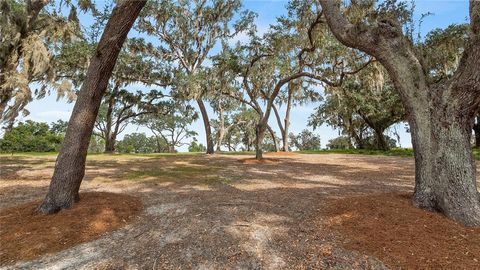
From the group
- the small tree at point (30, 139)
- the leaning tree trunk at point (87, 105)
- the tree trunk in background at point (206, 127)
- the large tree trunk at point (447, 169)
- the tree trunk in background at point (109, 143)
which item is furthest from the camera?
the small tree at point (30, 139)

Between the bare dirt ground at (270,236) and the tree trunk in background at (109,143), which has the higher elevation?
the tree trunk in background at (109,143)

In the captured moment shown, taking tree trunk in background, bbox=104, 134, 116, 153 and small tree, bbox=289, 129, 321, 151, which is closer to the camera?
tree trunk in background, bbox=104, 134, 116, 153

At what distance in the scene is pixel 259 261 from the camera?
325 cm

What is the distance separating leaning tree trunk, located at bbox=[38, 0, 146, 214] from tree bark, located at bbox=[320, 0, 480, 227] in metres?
4.48

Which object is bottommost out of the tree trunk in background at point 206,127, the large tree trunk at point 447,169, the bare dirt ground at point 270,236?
the bare dirt ground at point 270,236

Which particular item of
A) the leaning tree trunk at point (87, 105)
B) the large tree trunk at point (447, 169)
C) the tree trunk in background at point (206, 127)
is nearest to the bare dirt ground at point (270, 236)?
the large tree trunk at point (447, 169)

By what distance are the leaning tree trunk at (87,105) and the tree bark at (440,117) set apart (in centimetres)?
448

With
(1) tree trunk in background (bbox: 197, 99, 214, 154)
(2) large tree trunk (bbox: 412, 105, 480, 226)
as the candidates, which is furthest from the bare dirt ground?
(1) tree trunk in background (bbox: 197, 99, 214, 154)

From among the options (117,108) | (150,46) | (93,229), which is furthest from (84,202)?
(117,108)

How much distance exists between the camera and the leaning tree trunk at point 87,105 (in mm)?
5020

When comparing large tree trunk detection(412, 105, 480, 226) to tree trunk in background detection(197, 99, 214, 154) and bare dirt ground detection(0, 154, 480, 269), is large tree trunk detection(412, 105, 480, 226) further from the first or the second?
tree trunk in background detection(197, 99, 214, 154)

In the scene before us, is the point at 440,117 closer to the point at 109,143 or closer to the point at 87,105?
the point at 87,105

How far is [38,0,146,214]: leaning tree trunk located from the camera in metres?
5.02

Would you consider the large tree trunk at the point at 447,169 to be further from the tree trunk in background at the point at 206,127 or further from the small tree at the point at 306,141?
the small tree at the point at 306,141
